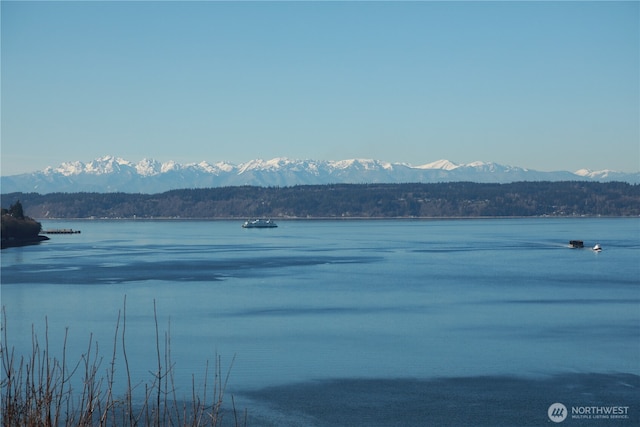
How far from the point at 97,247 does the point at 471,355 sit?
42049 mm

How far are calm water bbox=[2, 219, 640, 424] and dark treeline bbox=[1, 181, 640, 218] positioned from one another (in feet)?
320

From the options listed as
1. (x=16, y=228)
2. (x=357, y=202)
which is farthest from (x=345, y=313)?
(x=357, y=202)

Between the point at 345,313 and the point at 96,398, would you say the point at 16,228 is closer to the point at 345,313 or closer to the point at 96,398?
the point at 345,313

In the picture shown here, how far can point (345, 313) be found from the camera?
22.0m

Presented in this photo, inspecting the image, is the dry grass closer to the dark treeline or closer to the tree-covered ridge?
the tree-covered ridge

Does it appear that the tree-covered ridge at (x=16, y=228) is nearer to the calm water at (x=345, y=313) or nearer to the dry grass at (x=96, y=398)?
the calm water at (x=345, y=313)

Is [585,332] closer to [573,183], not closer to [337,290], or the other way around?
[337,290]

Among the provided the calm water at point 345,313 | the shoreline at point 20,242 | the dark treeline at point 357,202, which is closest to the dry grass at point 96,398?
the calm water at point 345,313

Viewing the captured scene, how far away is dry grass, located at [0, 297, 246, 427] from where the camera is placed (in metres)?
5.69

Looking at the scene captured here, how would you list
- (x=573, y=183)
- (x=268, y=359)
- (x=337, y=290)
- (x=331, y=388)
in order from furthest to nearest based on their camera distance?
1. (x=573, y=183)
2. (x=337, y=290)
3. (x=268, y=359)
4. (x=331, y=388)

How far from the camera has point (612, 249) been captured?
161 feet

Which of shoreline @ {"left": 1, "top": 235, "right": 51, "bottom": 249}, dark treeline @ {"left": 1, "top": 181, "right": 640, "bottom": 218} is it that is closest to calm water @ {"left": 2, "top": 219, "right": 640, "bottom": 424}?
shoreline @ {"left": 1, "top": 235, "right": 51, "bottom": 249}

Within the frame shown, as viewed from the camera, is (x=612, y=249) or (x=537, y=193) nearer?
(x=612, y=249)

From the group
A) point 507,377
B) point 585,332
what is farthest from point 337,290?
point 507,377
